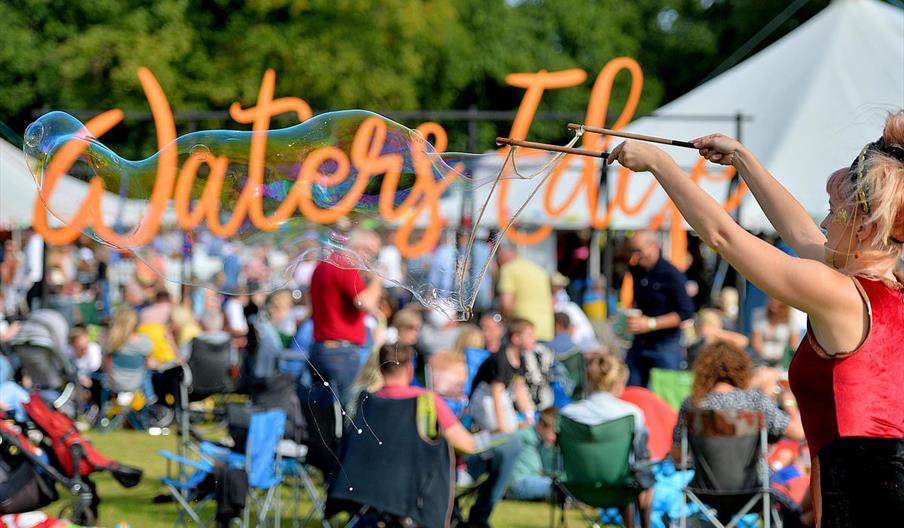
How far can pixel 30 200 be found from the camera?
41.1ft

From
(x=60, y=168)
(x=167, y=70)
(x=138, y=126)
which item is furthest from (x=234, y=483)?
(x=138, y=126)

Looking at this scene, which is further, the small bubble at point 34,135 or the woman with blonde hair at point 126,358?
the woman with blonde hair at point 126,358

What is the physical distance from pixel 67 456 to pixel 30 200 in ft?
20.1

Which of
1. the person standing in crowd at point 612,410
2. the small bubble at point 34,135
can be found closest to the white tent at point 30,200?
the small bubble at point 34,135

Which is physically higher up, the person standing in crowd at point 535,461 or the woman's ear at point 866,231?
the woman's ear at point 866,231

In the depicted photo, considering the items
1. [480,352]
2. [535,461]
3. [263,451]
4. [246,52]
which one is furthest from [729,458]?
[246,52]

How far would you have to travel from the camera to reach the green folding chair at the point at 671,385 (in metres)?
8.87

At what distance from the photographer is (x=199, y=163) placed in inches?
187

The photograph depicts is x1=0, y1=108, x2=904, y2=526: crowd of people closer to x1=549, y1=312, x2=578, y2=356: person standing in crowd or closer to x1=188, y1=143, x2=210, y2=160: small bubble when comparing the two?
x1=549, y1=312, x2=578, y2=356: person standing in crowd

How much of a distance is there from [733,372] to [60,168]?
12.1ft

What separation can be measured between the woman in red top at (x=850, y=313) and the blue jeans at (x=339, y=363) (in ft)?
17.4

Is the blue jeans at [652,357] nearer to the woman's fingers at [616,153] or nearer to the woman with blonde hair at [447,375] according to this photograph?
the woman with blonde hair at [447,375]

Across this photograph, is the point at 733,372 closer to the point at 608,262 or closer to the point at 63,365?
the point at 63,365

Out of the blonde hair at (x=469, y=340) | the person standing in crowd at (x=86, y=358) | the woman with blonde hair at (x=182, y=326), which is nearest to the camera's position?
the blonde hair at (x=469, y=340)
